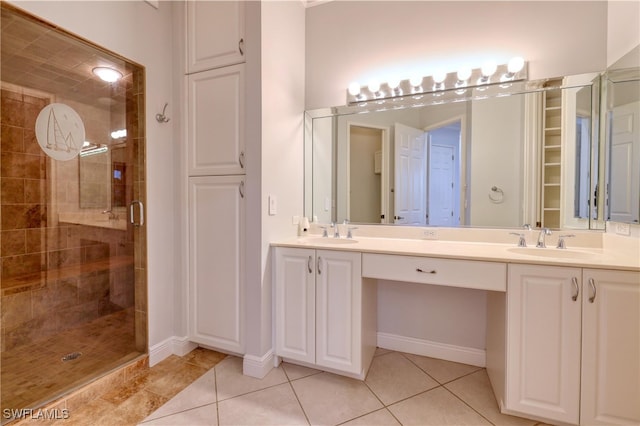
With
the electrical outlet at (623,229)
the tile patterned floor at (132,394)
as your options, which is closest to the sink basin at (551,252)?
the electrical outlet at (623,229)

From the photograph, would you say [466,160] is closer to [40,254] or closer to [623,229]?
[623,229]

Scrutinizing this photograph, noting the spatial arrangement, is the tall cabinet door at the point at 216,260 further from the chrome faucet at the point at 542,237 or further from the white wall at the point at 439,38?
the chrome faucet at the point at 542,237

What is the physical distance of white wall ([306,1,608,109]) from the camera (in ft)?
5.90

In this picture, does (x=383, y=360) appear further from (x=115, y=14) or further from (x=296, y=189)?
(x=115, y=14)

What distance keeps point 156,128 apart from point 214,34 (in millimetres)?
757

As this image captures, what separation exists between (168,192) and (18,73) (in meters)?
0.96

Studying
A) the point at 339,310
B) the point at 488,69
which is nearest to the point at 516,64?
the point at 488,69

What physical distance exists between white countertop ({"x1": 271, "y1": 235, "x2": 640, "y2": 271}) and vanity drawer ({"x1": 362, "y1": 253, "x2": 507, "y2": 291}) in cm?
3

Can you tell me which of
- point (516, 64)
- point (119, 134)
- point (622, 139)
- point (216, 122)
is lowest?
point (622, 139)

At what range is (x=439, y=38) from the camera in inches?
82.4

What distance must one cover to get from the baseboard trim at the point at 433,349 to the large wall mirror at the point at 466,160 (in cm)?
87

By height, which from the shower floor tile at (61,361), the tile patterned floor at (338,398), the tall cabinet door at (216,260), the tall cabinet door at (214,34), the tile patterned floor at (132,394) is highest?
the tall cabinet door at (214,34)

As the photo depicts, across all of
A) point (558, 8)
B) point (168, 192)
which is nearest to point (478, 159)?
point (558, 8)

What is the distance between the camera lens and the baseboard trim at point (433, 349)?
2037 mm
